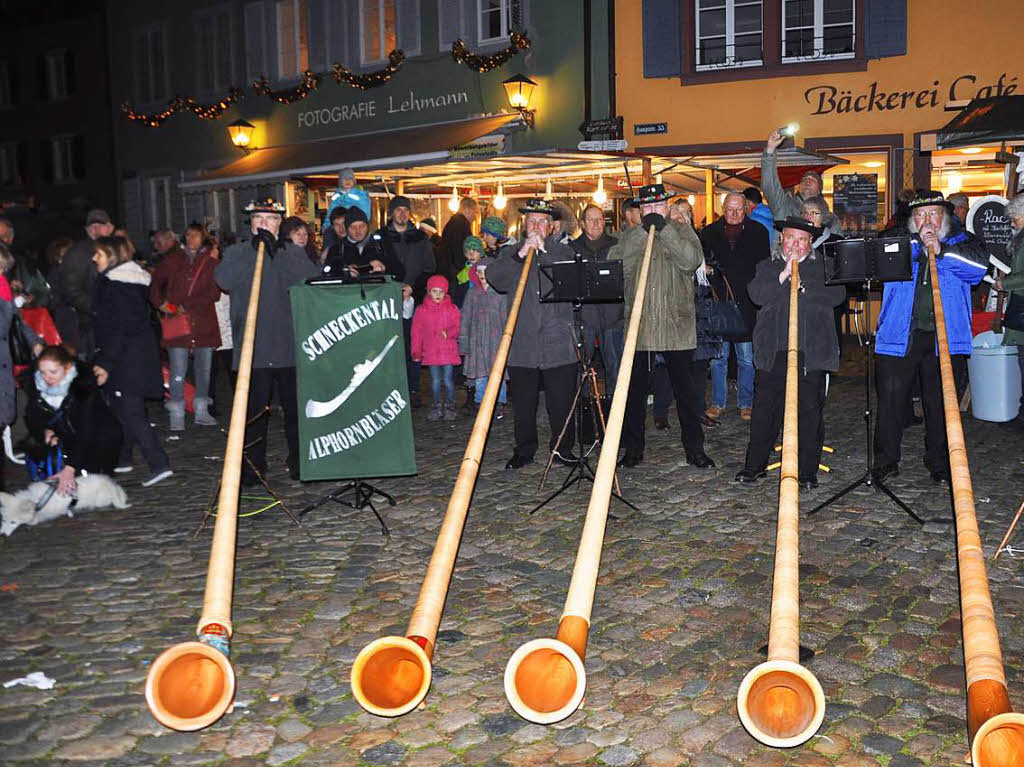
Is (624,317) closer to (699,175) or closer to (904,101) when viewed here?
(699,175)

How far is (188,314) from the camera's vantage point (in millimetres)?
10203

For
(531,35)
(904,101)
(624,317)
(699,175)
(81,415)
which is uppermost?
(531,35)

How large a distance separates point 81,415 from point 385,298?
2517 mm

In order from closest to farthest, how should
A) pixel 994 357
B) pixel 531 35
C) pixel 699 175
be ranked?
pixel 994 357 < pixel 699 175 < pixel 531 35

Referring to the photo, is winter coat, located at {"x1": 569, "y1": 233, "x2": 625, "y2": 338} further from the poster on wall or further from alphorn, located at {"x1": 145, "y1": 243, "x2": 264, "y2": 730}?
the poster on wall

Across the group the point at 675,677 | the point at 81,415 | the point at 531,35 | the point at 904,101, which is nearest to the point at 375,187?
the point at 531,35

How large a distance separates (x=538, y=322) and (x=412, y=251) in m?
3.51

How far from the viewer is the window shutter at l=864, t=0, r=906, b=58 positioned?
14.9m

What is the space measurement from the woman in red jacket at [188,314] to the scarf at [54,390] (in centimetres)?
266

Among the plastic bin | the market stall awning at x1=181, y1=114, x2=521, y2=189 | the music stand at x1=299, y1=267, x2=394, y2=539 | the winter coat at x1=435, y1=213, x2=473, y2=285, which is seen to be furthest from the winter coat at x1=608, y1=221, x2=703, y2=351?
the market stall awning at x1=181, y1=114, x2=521, y2=189

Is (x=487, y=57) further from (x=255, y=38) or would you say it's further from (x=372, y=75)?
(x=255, y=38)

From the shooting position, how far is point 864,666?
4520 mm

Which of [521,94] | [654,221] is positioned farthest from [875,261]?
[521,94]

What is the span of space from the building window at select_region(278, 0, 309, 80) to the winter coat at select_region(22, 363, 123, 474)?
47.1ft
